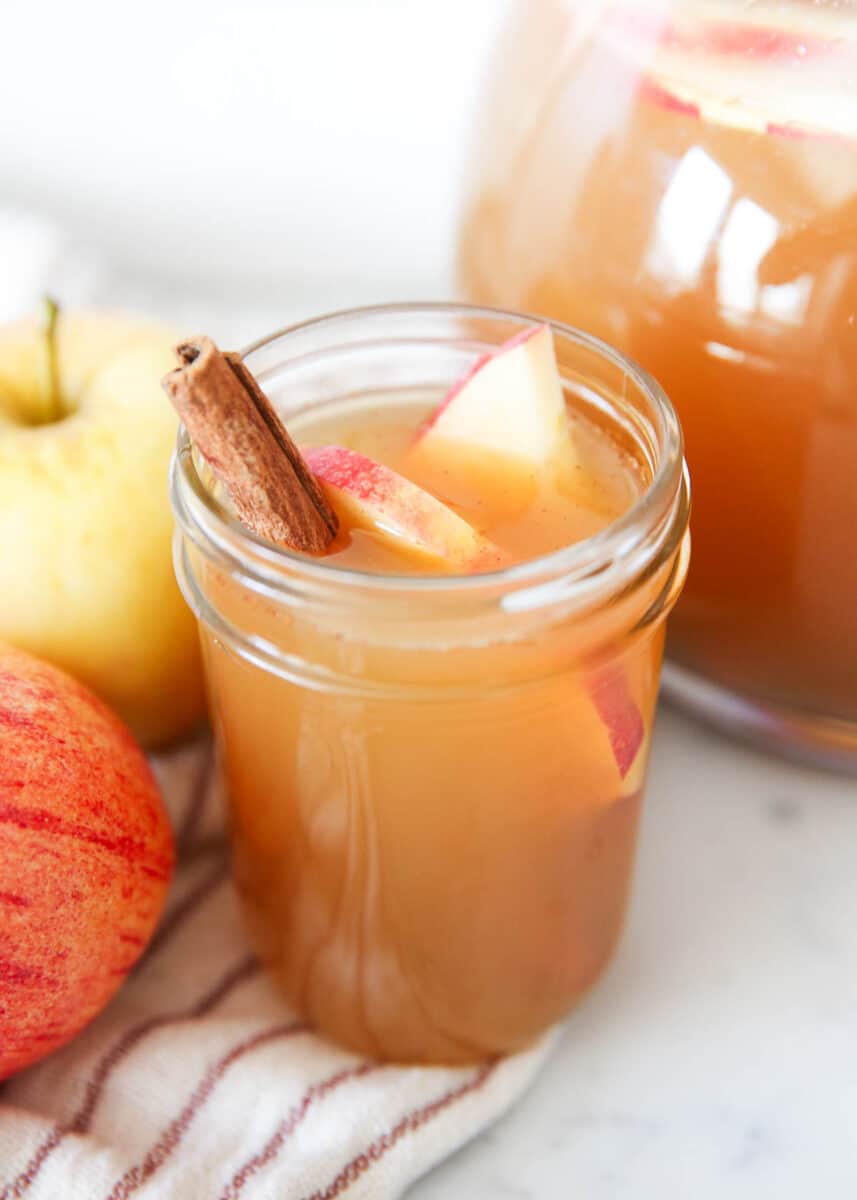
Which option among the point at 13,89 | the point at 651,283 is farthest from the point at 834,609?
the point at 13,89

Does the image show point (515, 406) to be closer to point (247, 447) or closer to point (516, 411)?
point (516, 411)

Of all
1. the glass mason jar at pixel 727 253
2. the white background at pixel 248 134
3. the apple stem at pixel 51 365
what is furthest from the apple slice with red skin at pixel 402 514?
the white background at pixel 248 134

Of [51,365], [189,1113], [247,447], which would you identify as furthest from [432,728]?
[51,365]

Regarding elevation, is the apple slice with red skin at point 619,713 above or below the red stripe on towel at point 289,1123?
above

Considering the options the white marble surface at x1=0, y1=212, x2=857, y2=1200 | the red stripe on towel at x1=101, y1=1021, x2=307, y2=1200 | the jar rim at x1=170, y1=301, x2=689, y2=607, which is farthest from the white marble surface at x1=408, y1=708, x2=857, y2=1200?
the jar rim at x1=170, y1=301, x2=689, y2=607

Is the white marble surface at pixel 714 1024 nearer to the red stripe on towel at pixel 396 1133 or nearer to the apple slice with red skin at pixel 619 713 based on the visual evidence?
the red stripe on towel at pixel 396 1133

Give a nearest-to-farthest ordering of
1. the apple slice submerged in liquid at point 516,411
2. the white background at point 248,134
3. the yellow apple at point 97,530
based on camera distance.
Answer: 1. the apple slice submerged in liquid at point 516,411
2. the yellow apple at point 97,530
3. the white background at point 248,134
